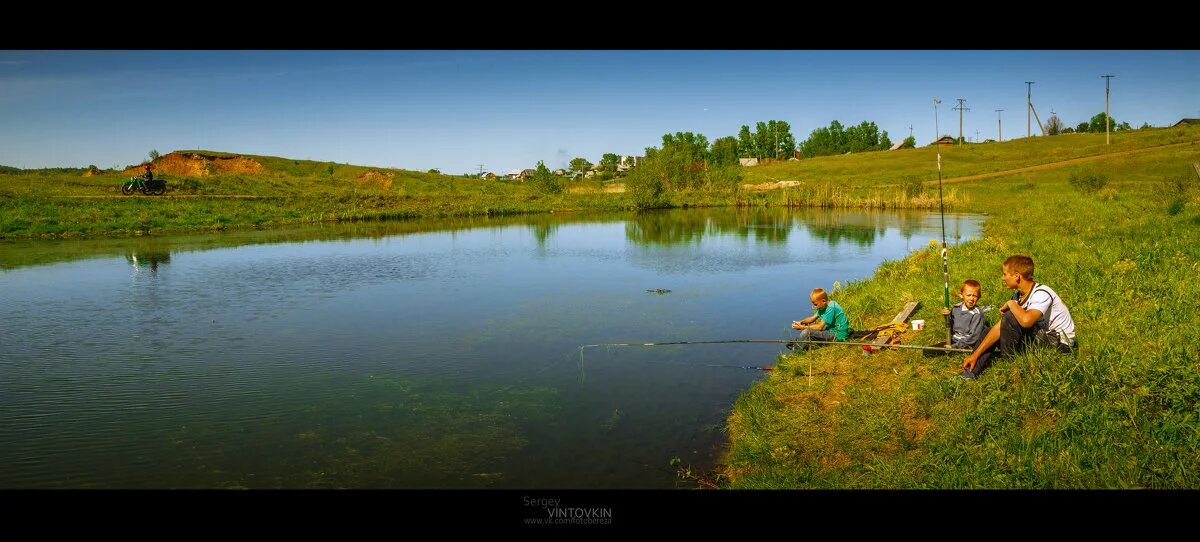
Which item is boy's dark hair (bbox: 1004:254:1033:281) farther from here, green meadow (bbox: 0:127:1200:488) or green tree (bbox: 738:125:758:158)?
green tree (bbox: 738:125:758:158)

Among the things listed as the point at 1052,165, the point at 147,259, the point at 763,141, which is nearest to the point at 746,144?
the point at 763,141

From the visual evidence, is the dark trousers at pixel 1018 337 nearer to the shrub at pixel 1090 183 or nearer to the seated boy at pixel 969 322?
the seated boy at pixel 969 322

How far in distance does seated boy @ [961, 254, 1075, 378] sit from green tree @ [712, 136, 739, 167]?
10819 centimetres

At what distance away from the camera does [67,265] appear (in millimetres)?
21688

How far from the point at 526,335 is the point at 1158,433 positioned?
9416mm

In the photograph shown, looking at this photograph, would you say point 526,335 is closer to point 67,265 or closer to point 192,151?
point 67,265

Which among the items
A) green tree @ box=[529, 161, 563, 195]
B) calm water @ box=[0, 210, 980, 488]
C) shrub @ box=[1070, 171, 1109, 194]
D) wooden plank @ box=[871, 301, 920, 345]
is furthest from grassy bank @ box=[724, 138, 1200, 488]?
green tree @ box=[529, 161, 563, 195]

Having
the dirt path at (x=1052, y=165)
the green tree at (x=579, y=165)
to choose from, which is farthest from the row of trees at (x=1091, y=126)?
the green tree at (x=579, y=165)

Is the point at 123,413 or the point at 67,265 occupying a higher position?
the point at 67,265

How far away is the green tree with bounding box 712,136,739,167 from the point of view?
114375 millimetres

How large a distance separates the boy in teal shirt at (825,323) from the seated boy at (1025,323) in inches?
98.8

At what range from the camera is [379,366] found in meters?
10.8
